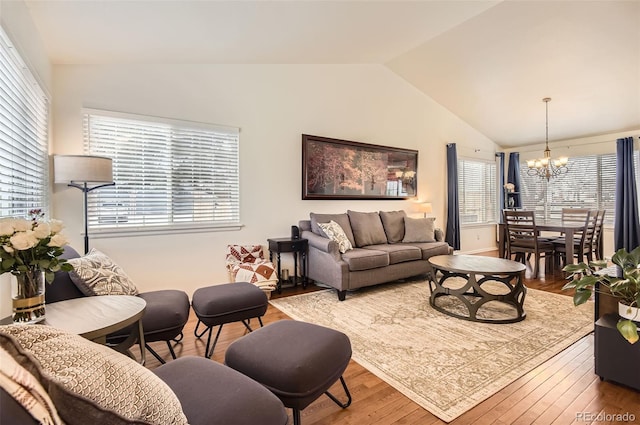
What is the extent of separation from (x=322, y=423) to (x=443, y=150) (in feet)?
18.9

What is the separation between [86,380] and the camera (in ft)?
2.11

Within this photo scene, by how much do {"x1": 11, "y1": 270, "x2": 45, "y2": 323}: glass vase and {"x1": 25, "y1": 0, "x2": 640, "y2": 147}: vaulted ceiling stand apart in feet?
5.89

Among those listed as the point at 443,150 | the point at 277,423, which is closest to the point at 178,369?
the point at 277,423

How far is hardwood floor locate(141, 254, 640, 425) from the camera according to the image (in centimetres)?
166

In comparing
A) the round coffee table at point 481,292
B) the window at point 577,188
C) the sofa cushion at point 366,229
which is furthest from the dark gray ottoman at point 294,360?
the window at point 577,188

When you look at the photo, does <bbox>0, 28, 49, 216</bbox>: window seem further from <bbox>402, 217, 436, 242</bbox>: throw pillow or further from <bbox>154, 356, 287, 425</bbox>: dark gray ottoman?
<bbox>402, 217, 436, 242</bbox>: throw pillow

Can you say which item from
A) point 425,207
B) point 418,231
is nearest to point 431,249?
point 418,231

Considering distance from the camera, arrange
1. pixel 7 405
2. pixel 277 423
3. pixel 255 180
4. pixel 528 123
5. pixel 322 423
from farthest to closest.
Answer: pixel 528 123
pixel 255 180
pixel 322 423
pixel 277 423
pixel 7 405

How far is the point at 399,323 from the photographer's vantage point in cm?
292

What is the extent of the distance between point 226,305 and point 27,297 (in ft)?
3.68

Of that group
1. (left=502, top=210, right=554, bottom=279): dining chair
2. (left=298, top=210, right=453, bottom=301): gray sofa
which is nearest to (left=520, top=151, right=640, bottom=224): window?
(left=502, top=210, right=554, bottom=279): dining chair

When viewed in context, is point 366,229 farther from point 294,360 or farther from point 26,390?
point 26,390

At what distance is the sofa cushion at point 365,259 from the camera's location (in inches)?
144

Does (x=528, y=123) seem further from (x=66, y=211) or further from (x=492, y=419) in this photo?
(x=66, y=211)
